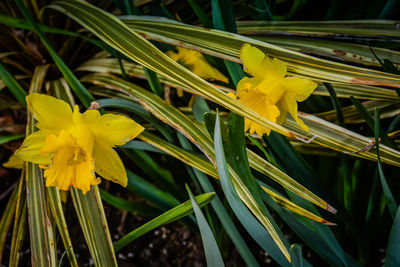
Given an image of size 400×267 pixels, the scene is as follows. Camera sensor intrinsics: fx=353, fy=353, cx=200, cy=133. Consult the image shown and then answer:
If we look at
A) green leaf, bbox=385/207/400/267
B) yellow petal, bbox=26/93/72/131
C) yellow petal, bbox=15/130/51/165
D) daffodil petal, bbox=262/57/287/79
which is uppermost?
yellow petal, bbox=26/93/72/131

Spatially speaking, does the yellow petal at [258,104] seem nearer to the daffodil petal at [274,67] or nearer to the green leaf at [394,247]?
the daffodil petal at [274,67]

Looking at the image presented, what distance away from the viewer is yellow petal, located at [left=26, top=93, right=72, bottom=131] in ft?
2.08

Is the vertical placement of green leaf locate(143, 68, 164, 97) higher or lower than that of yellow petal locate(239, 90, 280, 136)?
higher

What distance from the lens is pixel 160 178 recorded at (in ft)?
2.91

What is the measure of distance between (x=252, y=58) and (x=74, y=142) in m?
0.37

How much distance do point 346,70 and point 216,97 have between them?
239 millimetres

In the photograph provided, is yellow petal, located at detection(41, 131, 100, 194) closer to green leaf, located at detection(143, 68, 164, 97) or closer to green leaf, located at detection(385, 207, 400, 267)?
green leaf, located at detection(143, 68, 164, 97)

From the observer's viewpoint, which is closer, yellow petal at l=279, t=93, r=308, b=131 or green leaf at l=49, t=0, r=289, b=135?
green leaf at l=49, t=0, r=289, b=135

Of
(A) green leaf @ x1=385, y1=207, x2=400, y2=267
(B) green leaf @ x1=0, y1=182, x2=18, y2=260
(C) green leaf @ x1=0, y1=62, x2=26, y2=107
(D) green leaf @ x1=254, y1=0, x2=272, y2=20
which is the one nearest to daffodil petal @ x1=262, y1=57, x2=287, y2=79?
(D) green leaf @ x1=254, y1=0, x2=272, y2=20

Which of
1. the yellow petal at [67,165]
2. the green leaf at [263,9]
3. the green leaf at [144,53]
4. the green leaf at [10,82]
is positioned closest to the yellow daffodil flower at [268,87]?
the green leaf at [144,53]

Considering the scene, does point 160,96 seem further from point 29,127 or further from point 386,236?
point 386,236

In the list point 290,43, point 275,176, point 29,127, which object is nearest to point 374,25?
point 290,43

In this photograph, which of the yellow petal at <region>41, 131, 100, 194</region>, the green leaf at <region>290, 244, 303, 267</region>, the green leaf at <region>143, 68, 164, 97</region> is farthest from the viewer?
the green leaf at <region>143, 68, 164, 97</region>

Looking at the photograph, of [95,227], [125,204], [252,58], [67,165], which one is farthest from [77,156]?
[252,58]
